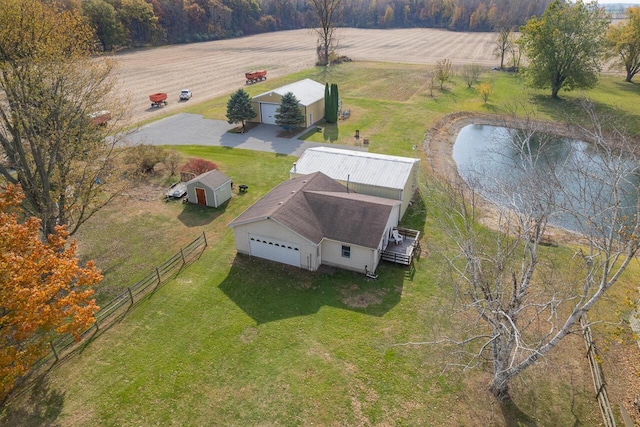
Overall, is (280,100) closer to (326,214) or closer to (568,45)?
(326,214)

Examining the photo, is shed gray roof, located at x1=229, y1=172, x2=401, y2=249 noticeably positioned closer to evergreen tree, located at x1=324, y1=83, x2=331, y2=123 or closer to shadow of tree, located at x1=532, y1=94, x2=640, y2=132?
evergreen tree, located at x1=324, y1=83, x2=331, y2=123

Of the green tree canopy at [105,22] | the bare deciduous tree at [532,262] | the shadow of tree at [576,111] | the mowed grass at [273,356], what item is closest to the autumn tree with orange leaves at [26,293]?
the mowed grass at [273,356]

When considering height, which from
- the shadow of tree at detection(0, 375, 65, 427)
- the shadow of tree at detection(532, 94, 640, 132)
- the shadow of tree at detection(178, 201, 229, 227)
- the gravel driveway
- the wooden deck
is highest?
the shadow of tree at detection(532, 94, 640, 132)

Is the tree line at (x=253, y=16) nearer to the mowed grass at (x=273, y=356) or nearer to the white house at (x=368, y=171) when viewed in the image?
the white house at (x=368, y=171)

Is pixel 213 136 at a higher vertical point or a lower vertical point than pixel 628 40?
lower

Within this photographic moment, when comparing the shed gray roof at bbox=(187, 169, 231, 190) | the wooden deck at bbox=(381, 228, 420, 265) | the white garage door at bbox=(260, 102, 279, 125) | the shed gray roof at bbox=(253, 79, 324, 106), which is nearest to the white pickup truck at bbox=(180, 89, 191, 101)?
the shed gray roof at bbox=(253, 79, 324, 106)

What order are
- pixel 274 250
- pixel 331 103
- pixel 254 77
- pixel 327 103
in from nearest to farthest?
pixel 274 250, pixel 331 103, pixel 327 103, pixel 254 77

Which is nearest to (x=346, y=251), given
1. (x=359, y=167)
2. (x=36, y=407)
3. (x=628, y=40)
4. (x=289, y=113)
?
(x=359, y=167)
